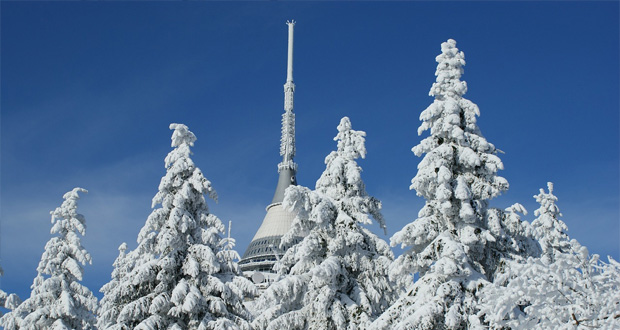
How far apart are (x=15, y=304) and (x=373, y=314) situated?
21.0m

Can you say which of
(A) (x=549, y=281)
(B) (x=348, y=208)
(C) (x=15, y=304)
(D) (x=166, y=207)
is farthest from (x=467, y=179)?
(C) (x=15, y=304)

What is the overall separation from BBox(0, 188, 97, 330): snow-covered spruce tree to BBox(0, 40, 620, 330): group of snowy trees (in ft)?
0.22

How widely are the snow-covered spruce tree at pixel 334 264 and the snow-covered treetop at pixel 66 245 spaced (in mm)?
11613

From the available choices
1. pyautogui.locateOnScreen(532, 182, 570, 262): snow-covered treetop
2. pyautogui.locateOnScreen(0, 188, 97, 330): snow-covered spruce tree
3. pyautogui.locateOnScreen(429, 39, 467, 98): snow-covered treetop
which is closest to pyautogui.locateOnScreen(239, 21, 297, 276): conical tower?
pyautogui.locateOnScreen(0, 188, 97, 330): snow-covered spruce tree

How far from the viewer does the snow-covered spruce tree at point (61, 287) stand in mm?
28812

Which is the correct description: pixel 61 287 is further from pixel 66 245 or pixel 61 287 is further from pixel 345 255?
pixel 345 255

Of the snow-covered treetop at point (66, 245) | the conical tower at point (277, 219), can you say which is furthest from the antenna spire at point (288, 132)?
the snow-covered treetop at point (66, 245)

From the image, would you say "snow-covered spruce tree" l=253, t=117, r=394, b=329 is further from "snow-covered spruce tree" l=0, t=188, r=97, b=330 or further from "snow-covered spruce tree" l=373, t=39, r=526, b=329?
"snow-covered spruce tree" l=0, t=188, r=97, b=330

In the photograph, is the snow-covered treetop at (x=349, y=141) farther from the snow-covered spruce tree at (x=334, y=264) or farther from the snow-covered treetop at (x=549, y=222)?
the snow-covered treetop at (x=549, y=222)

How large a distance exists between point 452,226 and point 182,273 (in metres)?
10.6

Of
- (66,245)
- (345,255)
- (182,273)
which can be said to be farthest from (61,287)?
(345,255)

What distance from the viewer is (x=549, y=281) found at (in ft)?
35.8

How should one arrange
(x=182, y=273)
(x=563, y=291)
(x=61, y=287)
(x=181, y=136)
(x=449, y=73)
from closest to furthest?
(x=563, y=291)
(x=449, y=73)
(x=182, y=273)
(x=181, y=136)
(x=61, y=287)

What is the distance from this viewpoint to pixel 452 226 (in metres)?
18.2
